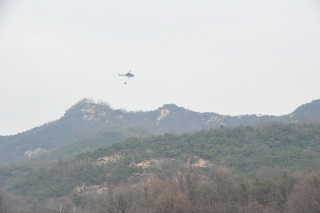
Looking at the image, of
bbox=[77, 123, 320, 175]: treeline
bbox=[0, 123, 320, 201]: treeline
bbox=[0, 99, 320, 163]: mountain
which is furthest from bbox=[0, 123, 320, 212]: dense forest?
bbox=[0, 99, 320, 163]: mountain

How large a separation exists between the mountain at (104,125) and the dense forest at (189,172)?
Answer: 2613 centimetres

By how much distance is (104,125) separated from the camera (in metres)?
109

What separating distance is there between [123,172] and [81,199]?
7.90 m

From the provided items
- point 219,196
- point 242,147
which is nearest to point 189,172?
point 219,196

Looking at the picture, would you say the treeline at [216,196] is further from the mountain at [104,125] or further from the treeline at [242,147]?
→ the mountain at [104,125]

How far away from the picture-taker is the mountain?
9085cm

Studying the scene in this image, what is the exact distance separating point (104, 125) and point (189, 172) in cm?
7825

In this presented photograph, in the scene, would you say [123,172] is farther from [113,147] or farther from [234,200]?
[234,200]

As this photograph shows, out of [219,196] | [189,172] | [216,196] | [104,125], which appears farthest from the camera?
[104,125]

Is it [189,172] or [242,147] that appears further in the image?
[242,147]

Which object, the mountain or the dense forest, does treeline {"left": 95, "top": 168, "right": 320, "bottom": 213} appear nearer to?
the dense forest

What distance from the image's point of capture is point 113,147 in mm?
60250

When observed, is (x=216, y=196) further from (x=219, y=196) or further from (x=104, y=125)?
(x=104, y=125)

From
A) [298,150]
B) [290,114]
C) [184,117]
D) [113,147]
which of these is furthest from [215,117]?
[298,150]
